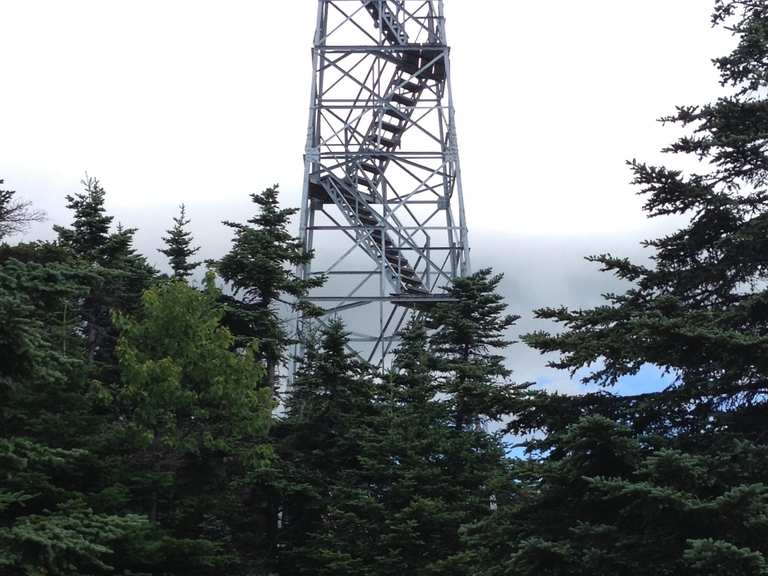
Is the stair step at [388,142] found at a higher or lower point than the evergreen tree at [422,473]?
higher

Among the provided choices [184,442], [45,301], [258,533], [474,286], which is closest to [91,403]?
[184,442]

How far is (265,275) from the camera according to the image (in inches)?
819

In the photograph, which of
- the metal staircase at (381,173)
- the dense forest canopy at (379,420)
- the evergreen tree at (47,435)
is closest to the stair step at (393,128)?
the metal staircase at (381,173)

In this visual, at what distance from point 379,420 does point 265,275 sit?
4027 mm

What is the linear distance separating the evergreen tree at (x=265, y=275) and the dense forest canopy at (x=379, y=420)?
0.06 metres

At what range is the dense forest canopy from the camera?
10.2 meters

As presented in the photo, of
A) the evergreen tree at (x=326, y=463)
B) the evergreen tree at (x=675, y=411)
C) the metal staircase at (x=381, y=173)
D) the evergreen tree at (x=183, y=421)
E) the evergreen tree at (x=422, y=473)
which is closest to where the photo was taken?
the evergreen tree at (x=675, y=411)

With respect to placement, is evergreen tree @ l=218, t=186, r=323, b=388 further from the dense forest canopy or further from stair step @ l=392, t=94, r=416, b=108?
stair step @ l=392, t=94, r=416, b=108

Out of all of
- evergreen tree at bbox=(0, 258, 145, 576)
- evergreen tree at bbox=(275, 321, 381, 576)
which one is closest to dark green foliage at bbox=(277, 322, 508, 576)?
evergreen tree at bbox=(275, 321, 381, 576)

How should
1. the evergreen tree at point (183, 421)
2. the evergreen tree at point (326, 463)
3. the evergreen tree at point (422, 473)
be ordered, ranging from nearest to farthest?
the evergreen tree at point (183, 421) < the evergreen tree at point (422, 473) < the evergreen tree at point (326, 463)

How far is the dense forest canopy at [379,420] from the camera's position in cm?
1021

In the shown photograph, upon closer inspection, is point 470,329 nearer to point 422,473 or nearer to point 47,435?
point 422,473

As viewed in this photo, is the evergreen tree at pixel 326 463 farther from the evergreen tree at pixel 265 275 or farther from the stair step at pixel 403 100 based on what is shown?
the stair step at pixel 403 100

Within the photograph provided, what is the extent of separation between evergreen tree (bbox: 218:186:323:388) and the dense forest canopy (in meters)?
0.06
